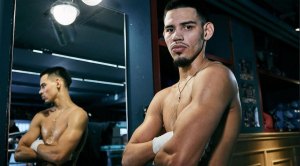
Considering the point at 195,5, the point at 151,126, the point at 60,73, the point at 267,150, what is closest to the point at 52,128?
the point at 60,73

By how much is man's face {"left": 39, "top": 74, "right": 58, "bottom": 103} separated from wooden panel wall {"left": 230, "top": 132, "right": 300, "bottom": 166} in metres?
1.78

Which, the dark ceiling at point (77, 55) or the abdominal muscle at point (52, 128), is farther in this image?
the abdominal muscle at point (52, 128)

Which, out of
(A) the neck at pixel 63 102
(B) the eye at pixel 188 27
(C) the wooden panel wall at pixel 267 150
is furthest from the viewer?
(C) the wooden panel wall at pixel 267 150

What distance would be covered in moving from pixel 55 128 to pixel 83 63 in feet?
1.73

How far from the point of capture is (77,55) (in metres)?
2.13

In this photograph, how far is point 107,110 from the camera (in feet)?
7.02

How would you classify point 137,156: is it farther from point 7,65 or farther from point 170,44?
point 7,65

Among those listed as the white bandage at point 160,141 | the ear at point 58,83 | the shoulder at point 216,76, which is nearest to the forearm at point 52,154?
the ear at point 58,83

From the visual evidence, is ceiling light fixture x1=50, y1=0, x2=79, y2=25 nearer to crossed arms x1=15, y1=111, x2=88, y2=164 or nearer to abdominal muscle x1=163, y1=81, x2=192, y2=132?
crossed arms x1=15, y1=111, x2=88, y2=164

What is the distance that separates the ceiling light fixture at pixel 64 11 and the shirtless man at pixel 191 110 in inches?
33.7

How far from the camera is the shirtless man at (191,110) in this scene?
127 cm

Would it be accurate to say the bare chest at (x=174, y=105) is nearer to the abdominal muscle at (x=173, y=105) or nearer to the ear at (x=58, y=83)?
the abdominal muscle at (x=173, y=105)

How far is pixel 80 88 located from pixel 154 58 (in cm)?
66

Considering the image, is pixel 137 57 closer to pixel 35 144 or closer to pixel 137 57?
pixel 137 57
